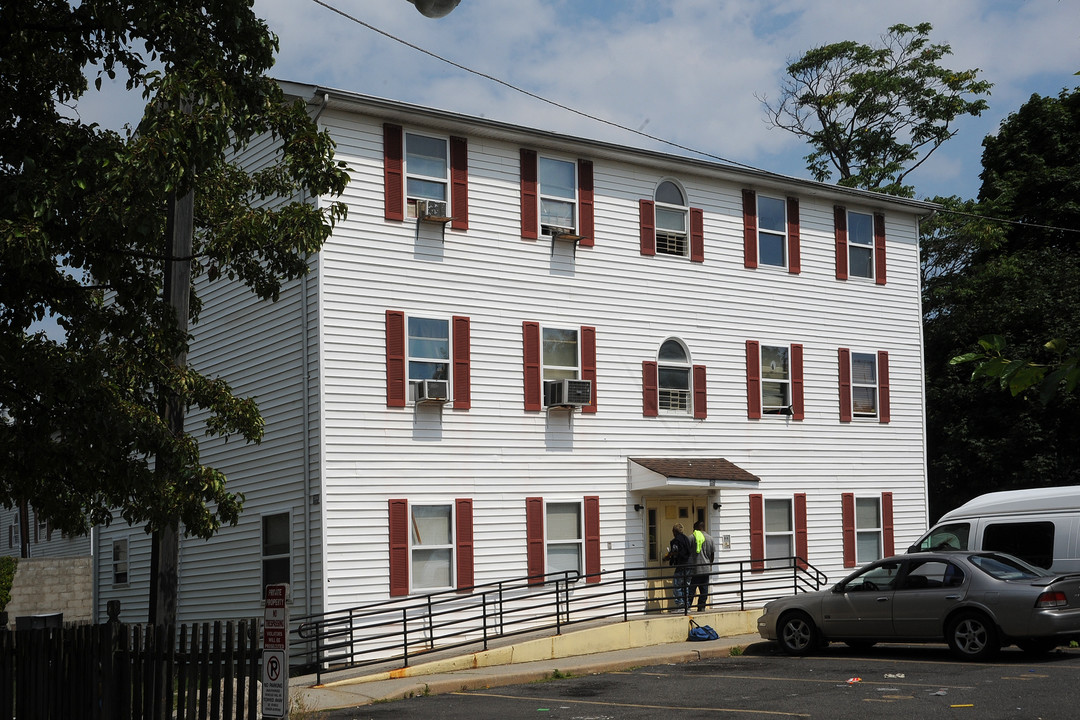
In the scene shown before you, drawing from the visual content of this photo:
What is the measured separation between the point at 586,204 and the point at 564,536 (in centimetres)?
660

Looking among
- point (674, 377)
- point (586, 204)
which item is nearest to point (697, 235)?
point (586, 204)

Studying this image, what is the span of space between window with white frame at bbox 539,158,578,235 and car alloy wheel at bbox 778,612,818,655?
8.94 metres

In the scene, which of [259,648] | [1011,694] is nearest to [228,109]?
[259,648]

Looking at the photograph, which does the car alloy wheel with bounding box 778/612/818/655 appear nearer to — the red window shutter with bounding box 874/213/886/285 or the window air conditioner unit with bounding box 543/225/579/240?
the window air conditioner unit with bounding box 543/225/579/240

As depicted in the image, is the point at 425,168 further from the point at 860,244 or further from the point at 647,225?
the point at 860,244

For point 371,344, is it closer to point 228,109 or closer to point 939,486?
point 228,109

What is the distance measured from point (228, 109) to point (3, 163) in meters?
1.98

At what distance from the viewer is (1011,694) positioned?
13766 mm

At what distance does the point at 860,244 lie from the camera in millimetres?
28938

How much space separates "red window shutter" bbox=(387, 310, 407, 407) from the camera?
2147 cm

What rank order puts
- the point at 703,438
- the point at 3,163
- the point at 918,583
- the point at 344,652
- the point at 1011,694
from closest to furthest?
the point at 3,163 < the point at 1011,694 < the point at 918,583 < the point at 344,652 < the point at 703,438

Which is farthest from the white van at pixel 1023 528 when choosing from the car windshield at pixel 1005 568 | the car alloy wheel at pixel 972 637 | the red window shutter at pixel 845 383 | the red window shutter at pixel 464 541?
the red window shutter at pixel 464 541

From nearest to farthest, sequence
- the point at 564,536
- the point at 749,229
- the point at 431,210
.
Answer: the point at 431,210
the point at 564,536
the point at 749,229

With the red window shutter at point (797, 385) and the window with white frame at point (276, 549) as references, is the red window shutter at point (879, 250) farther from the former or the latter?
the window with white frame at point (276, 549)
